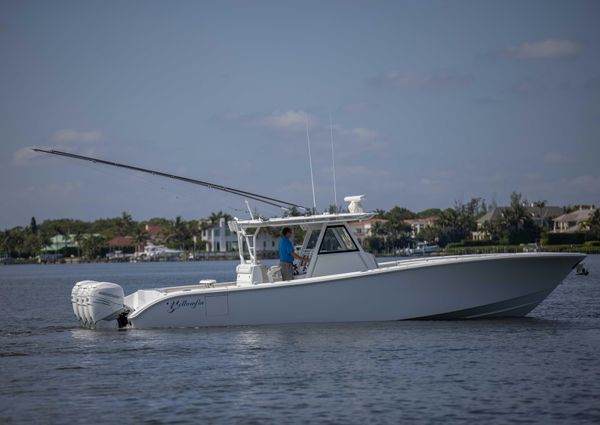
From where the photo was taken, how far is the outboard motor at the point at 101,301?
2266cm

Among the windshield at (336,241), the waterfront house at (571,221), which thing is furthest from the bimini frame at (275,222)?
the waterfront house at (571,221)

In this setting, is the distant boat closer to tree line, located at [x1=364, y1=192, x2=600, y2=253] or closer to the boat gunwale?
tree line, located at [x1=364, y1=192, x2=600, y2=253]

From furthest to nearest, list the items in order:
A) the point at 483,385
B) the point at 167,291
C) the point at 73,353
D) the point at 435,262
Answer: the point at 167,291 → the point at 435,262 → the point at 73,353 → the point at 483,385

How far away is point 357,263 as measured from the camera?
22.4m

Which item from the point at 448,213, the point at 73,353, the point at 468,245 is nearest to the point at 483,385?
the point at 73,353

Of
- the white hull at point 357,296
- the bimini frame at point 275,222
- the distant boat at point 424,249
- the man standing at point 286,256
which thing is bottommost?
the white hull at point 357,296

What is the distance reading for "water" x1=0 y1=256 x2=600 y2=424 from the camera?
556 inches

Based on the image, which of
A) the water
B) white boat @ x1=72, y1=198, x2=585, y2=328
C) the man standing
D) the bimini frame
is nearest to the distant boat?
the bimini frame

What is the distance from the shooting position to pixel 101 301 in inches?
894

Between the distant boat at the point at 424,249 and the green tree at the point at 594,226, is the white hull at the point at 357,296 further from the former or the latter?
the distant boat at the point at 424,249

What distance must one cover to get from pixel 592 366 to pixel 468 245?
453ft

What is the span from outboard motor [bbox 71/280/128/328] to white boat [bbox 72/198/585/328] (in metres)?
0.02

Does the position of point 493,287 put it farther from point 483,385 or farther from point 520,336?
point 483,385

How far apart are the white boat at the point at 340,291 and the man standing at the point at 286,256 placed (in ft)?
0.83
